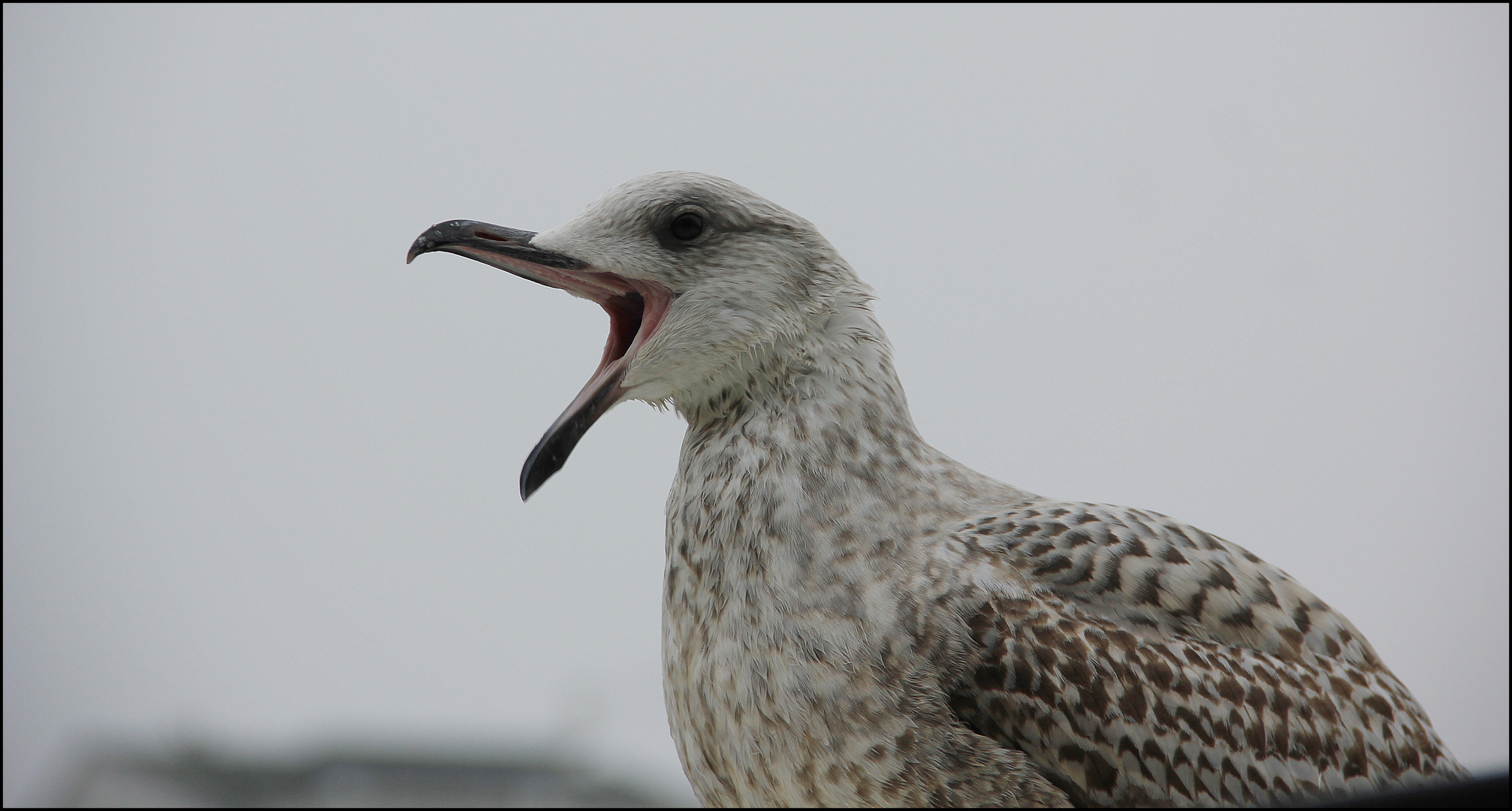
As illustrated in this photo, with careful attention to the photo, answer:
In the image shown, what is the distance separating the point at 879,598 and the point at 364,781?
573 cm

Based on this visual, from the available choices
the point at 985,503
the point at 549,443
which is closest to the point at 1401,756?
the point at 985,503

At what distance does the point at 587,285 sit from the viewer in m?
1.42

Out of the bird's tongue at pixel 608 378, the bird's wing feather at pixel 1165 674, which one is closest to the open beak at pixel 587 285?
the bird's tongue at pixel 608 378

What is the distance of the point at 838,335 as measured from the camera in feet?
4.68

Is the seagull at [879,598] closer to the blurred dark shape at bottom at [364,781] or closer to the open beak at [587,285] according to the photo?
the open beak at [587,285]

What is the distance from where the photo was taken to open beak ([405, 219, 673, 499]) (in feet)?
4.33

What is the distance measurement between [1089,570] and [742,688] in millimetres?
493

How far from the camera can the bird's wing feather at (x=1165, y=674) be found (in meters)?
1.12

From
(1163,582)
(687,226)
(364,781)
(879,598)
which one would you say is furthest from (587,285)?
(364,781)

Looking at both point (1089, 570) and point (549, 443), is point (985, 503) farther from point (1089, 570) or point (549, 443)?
point (549, 443)

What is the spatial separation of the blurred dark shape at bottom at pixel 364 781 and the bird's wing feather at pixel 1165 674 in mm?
4910

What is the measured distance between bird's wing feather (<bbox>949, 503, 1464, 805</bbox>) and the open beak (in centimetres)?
53

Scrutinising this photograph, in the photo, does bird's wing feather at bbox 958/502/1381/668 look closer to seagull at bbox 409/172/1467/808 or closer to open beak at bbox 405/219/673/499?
seagull at bbox 409/172/1467/808

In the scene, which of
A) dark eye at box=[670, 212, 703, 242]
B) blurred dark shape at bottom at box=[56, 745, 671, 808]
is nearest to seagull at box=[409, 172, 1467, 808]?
dark eye at box=[670, 212, 703, 242]
